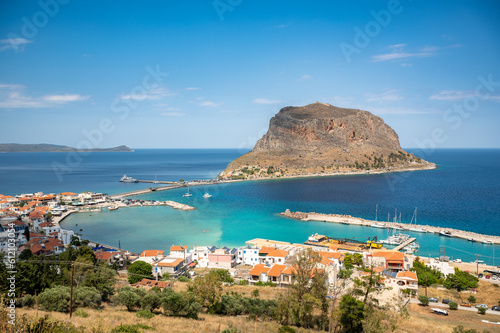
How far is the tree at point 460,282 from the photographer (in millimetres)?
21812

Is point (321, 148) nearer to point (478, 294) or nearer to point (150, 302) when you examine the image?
point (478, 294)

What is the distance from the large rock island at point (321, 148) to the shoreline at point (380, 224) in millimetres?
45404

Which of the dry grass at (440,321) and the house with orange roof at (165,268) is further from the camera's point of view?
the house with orange roof at (165,268)

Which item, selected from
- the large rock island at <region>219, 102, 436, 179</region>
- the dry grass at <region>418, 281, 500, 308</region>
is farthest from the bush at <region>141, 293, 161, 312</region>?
the large rock island at <region>219, 102, 436, 179</region>

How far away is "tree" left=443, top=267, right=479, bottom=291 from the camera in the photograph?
71.6 feet

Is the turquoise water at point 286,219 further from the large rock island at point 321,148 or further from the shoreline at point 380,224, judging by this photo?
the large rock island at point 321,148

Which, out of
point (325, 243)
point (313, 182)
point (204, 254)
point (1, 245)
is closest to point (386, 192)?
point (313, 182)

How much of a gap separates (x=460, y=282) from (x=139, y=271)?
23.0 meters

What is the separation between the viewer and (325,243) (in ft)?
108

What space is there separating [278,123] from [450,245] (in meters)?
89.8

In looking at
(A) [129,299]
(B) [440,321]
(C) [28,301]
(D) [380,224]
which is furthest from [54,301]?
(D) [380,224]

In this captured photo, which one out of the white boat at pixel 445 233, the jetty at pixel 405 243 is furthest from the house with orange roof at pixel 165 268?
the white boat at pixel 445 233

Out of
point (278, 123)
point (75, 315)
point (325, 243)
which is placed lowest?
point (325, 243)

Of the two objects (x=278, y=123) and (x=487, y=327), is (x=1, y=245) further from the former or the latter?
(x=278, y=123)
